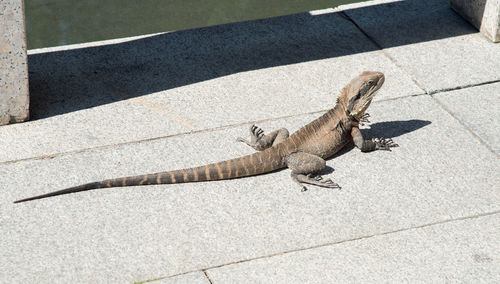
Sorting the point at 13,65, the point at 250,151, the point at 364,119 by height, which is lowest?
the point at 250,151

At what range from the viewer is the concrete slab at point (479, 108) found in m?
7.16

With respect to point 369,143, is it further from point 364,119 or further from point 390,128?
point 390,128

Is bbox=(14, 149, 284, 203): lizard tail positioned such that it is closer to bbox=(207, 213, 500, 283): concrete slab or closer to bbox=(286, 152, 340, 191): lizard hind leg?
bbox=(286, 152, 340, 191): lizard hind leg

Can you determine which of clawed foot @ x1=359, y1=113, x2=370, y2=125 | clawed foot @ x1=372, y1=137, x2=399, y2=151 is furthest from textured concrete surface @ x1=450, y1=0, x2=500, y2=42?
clawed foot @ x1=372, y1=137, x2=399, y2=151

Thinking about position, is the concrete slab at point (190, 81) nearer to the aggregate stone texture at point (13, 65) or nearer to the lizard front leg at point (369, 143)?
the aggregate stone texture at point (13, 65)

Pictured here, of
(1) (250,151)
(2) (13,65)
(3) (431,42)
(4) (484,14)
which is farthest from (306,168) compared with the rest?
(4) (484,14)

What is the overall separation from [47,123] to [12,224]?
1767 mm

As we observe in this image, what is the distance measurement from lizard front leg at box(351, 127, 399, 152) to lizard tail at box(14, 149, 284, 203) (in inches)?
32.9

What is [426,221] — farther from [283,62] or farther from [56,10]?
[56,10]

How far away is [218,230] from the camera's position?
587 cm

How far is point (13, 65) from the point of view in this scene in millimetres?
7191

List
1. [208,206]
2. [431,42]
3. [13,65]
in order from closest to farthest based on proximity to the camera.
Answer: [208,206] < [13,65] < [431,42]

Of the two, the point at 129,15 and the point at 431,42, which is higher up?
the point at 431,42

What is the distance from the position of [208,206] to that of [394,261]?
1.68m
